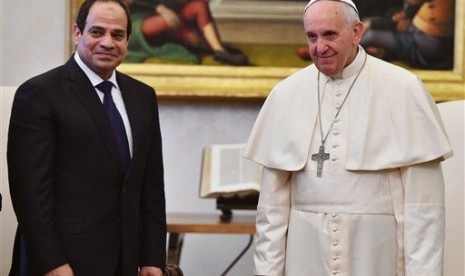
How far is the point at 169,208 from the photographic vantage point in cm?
516

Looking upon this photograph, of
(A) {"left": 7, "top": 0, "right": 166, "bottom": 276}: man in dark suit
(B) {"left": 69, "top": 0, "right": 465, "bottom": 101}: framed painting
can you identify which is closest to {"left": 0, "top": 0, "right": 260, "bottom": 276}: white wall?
(B) {"left": 69, "top": 0, "right": 465, "bottom": 101}: framed painting

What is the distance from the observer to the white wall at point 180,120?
5.05 metres

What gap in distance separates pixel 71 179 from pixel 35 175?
0.13 m

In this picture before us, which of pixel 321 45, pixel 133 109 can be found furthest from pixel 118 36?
pixel 321 45

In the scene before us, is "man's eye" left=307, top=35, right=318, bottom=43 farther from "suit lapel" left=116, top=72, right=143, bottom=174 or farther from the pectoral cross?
"suit lapel" left=116, top=72, right=143, bottom=174

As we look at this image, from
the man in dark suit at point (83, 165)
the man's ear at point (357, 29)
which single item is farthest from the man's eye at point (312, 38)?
the man in dark suit at point (83, 165)

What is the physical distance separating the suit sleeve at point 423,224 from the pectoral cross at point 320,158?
0.27 meters

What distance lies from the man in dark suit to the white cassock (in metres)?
0.44

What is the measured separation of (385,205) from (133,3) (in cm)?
249

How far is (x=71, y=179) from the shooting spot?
3037 millimetres

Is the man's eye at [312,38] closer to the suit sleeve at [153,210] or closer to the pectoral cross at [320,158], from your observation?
the pectoral cross at [320,158]

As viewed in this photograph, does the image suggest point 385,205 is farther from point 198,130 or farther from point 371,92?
point 198,130

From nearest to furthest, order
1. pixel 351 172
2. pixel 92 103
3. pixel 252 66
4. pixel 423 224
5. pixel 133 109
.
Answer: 1. pixel 423 224
2. pixel 351 172
3. pixel 92 103
4. pixel 133 109
5. pixel 252 66

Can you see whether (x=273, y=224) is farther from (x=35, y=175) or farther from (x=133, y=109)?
(x=35, y=175)
